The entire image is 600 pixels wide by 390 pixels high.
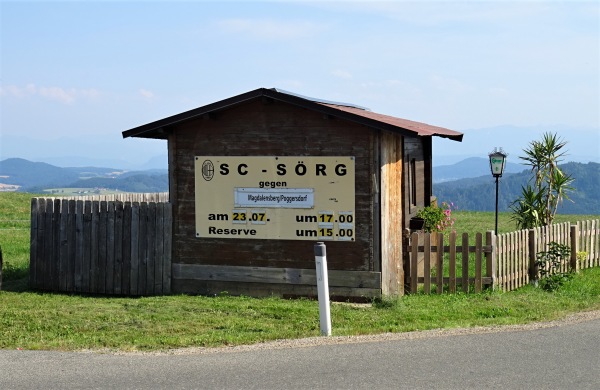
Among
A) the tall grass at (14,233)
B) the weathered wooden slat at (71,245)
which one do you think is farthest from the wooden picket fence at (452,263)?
the tall grass at (14,233)

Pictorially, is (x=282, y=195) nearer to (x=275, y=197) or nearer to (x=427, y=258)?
(x=275, y=197)

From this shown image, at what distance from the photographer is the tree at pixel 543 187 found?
20.4 metres

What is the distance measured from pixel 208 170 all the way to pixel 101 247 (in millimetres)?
2602

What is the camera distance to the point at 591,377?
8078 mm

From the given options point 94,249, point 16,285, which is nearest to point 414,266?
point 94,249

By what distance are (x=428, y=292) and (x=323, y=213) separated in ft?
8.18

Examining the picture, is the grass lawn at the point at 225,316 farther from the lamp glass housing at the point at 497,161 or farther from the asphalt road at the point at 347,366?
the lamp glass housing at the point at 497,161

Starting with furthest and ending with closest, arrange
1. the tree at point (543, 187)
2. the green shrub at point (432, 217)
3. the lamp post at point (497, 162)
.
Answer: the tree at point (543, 187) → the lamp post at point (497, 162) → the green shrub at point (432, 217)

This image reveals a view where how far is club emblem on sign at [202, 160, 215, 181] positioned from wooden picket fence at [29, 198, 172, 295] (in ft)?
2.94

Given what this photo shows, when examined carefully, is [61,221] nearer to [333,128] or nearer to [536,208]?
[333,128]

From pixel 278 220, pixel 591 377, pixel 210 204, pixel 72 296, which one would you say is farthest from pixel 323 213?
pixel 591 377

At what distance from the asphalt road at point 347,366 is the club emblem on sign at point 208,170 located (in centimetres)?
621

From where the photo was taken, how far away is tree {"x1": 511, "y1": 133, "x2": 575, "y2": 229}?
2042cm

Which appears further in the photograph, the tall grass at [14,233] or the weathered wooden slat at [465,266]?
the tall grass at [14,233]
